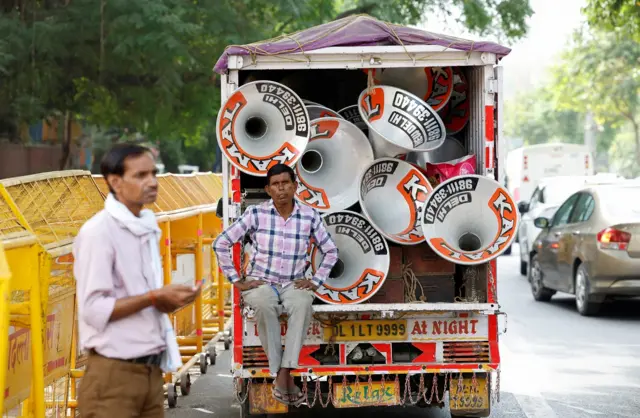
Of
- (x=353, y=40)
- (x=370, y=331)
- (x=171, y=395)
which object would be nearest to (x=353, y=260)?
(x=370, y=331)

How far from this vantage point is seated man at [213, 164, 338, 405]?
7637 mm

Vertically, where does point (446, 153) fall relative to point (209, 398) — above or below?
above

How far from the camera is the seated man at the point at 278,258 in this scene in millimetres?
7637

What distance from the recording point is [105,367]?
15.1 feet

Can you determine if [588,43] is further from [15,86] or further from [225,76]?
[225,76]

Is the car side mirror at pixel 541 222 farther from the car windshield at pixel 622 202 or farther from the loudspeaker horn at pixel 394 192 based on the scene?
the loudspeaker horn at pixel 394 192

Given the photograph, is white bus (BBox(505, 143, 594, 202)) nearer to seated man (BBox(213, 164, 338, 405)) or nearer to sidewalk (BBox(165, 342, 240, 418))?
sidewalk (BBox(165, 342, 240, 418))

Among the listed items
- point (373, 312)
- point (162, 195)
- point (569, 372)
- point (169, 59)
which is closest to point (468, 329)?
point (373, 312)

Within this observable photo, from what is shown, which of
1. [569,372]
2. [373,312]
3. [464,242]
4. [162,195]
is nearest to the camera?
[373,312]

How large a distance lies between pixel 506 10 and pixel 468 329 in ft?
62.9

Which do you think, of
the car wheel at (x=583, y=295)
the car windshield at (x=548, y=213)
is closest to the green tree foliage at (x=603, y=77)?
the car windshield at (x=548, y=213)

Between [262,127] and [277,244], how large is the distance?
1.15 metres

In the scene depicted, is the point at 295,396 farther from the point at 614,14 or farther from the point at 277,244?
the point at 614,14

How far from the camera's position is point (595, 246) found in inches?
574
